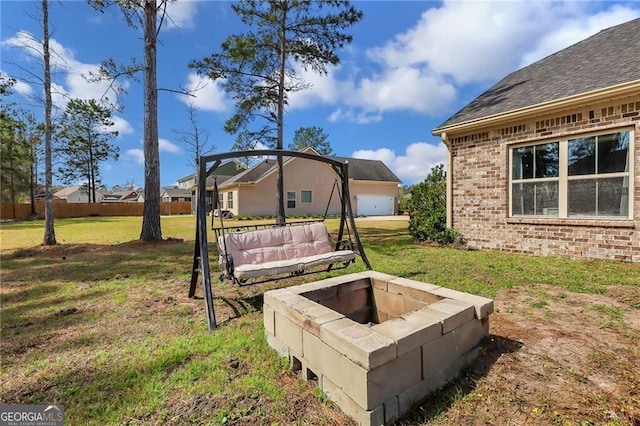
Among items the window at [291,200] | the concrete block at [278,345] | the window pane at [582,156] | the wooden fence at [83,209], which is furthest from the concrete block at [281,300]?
the wooden fence at [83,209]

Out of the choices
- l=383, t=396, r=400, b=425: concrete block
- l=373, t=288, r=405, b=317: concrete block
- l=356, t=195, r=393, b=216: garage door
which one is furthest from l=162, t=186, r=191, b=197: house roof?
l=383, t=396, r=400, b=425: concrete block

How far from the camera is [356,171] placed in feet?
89.3

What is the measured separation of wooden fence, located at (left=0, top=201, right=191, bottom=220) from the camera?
27.6 metres

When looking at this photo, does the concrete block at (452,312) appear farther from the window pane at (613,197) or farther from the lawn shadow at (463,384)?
the window pane at (613,197)

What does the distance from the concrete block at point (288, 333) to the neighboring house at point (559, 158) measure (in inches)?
261

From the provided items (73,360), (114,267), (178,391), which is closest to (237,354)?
(178,391)

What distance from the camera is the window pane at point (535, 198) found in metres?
6.71

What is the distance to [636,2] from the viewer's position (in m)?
7.77

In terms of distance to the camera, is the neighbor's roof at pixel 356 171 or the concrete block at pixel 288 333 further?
the neighbor's roof at pixel 356 171

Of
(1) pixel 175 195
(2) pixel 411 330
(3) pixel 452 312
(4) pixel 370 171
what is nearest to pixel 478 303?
(3) pixel 452 312

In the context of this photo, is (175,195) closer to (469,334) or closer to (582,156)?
(582,156)

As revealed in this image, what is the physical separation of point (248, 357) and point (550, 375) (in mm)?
2323

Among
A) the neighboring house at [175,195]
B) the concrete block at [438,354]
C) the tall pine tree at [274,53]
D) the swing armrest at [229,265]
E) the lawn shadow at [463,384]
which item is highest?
the tall pine tree at [274,53]

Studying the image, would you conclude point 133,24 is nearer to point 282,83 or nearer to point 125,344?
point 282,83
